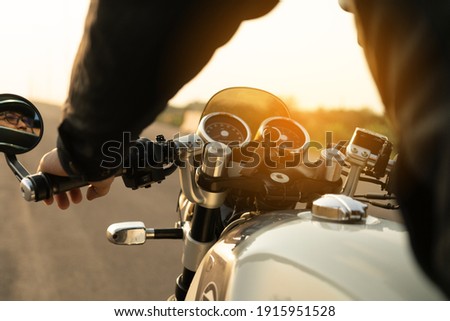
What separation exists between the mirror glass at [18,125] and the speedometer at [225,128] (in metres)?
0.50

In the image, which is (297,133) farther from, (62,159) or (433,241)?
(433,241)

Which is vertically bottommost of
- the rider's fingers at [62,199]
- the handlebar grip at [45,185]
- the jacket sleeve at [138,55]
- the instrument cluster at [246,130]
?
the rider's fingers at [62,199]

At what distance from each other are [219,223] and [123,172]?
0.48 metres

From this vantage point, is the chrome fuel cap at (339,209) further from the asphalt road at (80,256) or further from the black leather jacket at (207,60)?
the asphalt road at (80,256)

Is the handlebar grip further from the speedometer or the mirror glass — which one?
the speedometer

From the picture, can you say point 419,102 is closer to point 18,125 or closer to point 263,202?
point 263,202

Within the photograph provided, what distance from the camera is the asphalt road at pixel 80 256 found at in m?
5.16

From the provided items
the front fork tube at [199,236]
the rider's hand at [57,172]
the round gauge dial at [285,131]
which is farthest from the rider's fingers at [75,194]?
the round gauge dial at [285,131]

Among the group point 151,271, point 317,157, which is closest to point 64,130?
point 317,157

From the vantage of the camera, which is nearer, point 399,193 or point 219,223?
point 399,193

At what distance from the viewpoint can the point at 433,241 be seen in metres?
0.70

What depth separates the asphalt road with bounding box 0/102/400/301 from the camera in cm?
516

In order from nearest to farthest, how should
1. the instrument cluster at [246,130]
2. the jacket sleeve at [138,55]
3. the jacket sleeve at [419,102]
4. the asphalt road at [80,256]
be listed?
the jacket sleeve at [419,102], the jacket sleeve at [138,55], the instrument cluster at [246,130], the asphalt road at [80,256]

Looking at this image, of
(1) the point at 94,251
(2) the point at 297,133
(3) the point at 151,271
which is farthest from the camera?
(1) the point at 94,251
